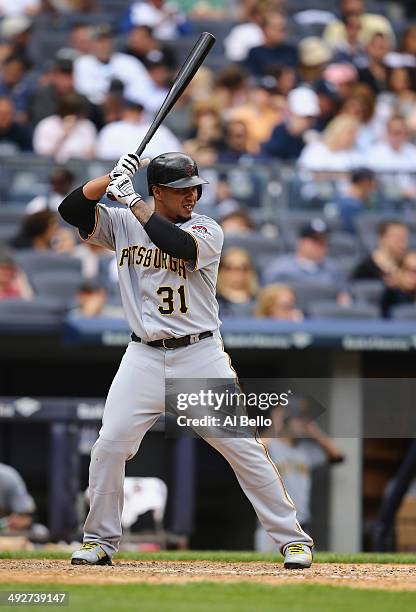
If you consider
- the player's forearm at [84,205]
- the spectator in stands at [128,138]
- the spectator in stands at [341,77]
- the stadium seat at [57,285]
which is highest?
the spectator in stands at [341,77]

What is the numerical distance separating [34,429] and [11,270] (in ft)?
3.93

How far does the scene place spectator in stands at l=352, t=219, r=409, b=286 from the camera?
33.9 feet

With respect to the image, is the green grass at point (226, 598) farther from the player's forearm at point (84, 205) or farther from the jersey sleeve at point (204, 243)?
the player's forearm at point (84, 205)

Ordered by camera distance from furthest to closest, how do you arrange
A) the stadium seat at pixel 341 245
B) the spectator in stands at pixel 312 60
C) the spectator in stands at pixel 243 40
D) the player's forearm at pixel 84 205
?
the spectator in stands at pixel 243 40
the spectator in stands at pixel 312 60
the stadium seat at pixel 341 245
the player's forearm at pixel 84 205

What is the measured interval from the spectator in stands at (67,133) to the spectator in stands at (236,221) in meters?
1.41

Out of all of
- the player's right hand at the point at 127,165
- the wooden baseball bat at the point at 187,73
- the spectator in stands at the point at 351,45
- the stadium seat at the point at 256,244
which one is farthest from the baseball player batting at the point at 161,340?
the spectator in stands at the point at 351,45

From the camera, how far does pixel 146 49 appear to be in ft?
42.1

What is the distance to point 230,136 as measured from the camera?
11609 mm

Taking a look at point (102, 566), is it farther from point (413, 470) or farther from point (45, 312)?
point (413, 470)

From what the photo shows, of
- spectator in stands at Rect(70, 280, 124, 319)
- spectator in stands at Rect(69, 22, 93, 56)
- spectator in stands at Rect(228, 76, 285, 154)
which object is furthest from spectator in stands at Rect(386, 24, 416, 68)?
spectator in stands at Rect(70, 280, 124, 319)

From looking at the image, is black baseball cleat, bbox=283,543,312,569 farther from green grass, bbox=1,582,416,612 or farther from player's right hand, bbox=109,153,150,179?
player's right hand, bbox=109,153,150,179

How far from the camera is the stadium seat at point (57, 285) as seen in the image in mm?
9656

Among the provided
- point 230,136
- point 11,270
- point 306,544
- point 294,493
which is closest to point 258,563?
point 306,544

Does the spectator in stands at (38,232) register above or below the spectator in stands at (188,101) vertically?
below
